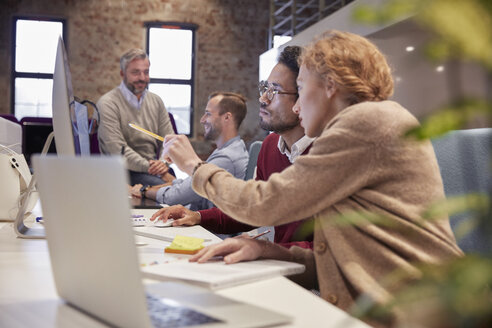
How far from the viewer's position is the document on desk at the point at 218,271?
2.73ft

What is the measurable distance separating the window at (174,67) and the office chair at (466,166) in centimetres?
754

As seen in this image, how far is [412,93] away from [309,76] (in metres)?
3.27

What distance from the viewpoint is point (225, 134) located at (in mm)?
3059

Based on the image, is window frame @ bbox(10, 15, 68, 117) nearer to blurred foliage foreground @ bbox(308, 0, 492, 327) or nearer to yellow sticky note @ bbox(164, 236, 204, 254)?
yellow sticky note @ bbox(164, 236, 204, 254)

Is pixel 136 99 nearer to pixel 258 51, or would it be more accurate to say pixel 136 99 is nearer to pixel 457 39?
pixel 457 39

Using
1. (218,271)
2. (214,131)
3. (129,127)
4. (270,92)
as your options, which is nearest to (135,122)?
(129,127)

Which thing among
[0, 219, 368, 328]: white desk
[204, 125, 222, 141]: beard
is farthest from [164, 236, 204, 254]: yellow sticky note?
[204, 125, 222, 141]: beard

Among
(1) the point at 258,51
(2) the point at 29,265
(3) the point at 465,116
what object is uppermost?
(1) the point at 258,51

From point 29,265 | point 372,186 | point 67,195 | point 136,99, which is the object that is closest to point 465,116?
point 67,195

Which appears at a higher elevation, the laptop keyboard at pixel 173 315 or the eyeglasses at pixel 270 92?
the eyeglasses at pixel 270 92

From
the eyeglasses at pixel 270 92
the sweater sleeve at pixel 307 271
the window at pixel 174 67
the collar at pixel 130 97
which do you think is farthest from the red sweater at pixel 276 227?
the window at pixel 174 67

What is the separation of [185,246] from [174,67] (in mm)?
7859

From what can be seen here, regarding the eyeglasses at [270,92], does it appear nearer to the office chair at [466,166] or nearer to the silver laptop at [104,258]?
the office chair at [466,166]

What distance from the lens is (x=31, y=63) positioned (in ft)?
27.4
